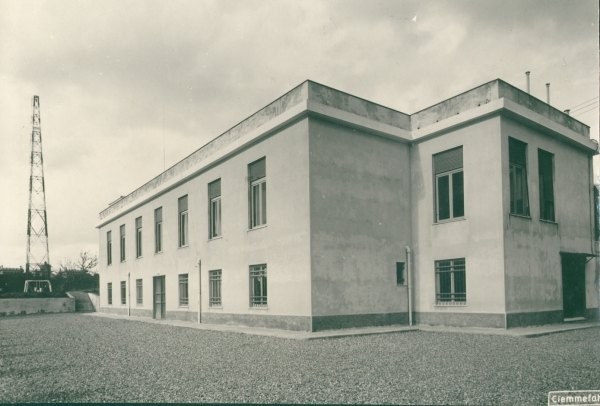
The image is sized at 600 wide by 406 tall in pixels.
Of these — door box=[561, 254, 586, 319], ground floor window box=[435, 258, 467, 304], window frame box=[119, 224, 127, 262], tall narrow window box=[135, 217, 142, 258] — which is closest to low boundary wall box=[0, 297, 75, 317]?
window frame box=[119, 224, 127, 262]

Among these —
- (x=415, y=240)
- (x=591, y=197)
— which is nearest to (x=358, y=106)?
(x=415, y=240)

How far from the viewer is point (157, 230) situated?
25.0 meters

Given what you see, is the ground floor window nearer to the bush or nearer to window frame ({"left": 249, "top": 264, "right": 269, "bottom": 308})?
window frame ({"left": 249, "top": 264, "right": 269, "bottom": 308})

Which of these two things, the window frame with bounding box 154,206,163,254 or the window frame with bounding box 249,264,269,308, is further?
the window frame with bounding box 154,206,163,254

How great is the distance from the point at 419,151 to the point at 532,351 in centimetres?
817

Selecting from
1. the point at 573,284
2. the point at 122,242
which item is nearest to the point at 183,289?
the point at 122,242

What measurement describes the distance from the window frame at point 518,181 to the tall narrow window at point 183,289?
13115 millimetres

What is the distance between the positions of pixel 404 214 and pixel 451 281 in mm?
2545

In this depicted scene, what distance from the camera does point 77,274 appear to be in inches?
2128

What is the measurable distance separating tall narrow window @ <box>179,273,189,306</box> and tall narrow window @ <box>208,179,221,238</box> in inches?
130

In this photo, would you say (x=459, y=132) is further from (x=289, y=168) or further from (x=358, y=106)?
(x=289, y=168)

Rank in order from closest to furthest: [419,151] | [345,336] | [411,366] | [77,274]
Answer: [411,366], [345,336], [419,151], [77,274]

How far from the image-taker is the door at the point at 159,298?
2372cm

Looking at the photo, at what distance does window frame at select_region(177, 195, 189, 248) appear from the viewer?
21.9 metres
